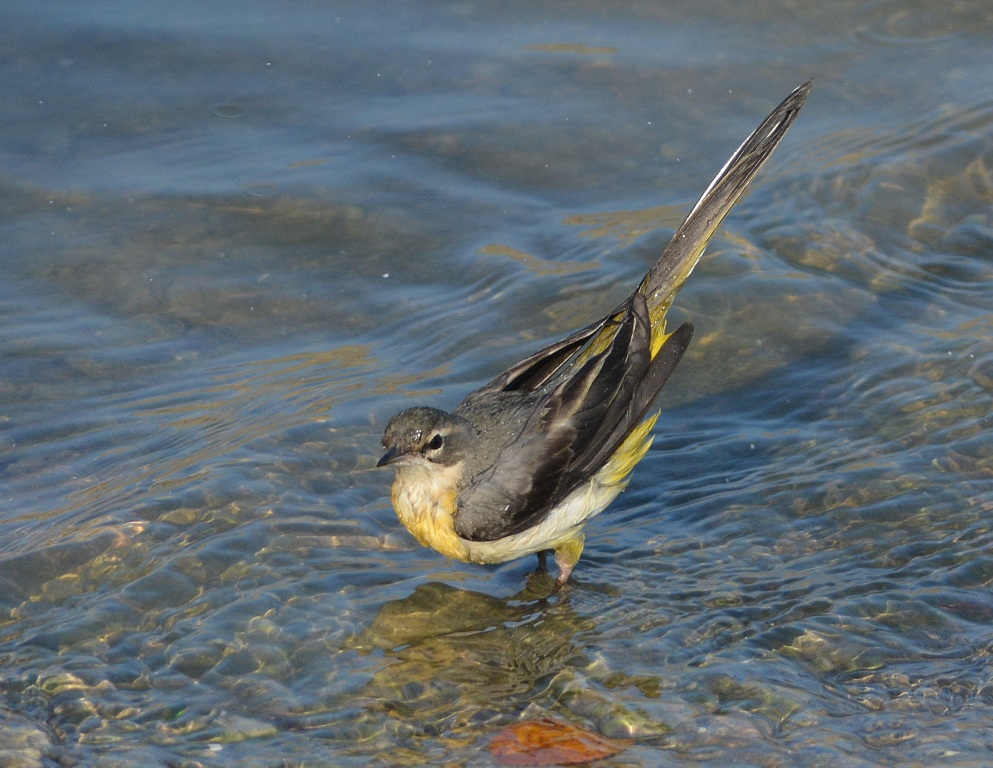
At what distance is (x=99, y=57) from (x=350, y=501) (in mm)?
7035

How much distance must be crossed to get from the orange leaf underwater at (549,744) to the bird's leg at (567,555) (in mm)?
1395

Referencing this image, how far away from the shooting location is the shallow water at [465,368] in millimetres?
6336

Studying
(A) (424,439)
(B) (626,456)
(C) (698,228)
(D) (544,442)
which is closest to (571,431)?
(D) (544,442)

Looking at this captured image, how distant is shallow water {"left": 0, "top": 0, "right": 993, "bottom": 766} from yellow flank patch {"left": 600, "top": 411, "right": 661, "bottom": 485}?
44cm

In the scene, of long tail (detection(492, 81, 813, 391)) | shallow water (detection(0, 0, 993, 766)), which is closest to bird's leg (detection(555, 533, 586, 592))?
shallow water (detection(0, 0, 993, 766))

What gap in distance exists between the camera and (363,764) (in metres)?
5.82

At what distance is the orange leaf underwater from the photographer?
581 cm

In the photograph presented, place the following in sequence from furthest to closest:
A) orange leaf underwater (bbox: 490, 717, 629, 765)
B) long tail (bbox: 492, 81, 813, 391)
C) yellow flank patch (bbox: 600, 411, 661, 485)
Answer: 1. long tail (bbox: 492, 81, 813, 391)
2. yellow flank patch (bbox: 600, 411, 661, 485)
3. orange leaf underwater (bbox: 490, 717, 629, 765)

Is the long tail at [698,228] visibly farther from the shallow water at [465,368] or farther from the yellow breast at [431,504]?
the yellow breast at [431,504]

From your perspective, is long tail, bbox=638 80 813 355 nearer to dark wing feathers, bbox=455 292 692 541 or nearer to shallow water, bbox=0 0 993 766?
dark wing feathers, bbox=455 292 692 541

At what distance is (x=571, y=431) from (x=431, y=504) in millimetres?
908

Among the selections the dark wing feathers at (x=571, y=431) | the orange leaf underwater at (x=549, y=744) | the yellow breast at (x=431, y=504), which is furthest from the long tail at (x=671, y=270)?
the orange leaf underwater at (x=549, y=744)

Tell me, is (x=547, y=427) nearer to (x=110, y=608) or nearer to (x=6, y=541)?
(x=110, y=608)

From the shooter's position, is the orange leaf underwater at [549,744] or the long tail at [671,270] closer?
the orange leaf underwater at [549,744]
